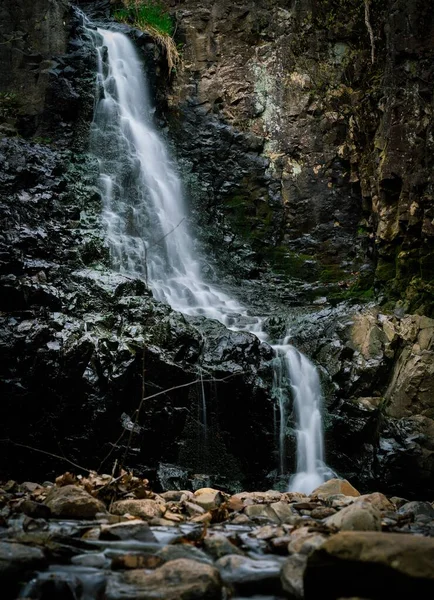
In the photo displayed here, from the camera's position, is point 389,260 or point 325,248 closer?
point 389,260

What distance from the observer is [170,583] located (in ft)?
8.70

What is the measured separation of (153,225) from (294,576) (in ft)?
32.5

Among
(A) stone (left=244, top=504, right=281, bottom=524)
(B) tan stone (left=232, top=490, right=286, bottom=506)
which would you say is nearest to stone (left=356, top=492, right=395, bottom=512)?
(B) tan stone (left=232, top=490, right=286, bottom=506)


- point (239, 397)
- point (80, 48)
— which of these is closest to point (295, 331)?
point (239, 397)

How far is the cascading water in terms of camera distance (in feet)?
27.4

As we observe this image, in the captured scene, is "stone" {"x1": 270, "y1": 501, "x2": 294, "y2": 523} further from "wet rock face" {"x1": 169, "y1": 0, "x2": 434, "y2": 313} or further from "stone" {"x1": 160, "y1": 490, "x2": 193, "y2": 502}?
"wet rock face" {"x1": 169, "y1": 0, "x2": 434, "y2": 313}

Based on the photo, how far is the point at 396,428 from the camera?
7758 millimetres

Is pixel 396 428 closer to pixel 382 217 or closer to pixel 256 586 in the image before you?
pixel 382 217

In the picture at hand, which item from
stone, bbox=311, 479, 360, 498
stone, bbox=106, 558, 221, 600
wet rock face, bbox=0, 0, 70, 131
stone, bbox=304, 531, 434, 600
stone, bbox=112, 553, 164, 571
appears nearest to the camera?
stone, bbox=304, 531, 434, 600

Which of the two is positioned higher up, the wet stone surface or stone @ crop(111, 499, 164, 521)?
stone @ crop(111, 499, 164, 521)

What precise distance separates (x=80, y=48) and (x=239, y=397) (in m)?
10.3

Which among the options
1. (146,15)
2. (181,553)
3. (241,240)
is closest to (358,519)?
(181,553)

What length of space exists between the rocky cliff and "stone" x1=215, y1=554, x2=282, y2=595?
1.69 meters

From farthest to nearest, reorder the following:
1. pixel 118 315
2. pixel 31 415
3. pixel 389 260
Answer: pixel 389 260
pixel 118 315
pixel 31 415
